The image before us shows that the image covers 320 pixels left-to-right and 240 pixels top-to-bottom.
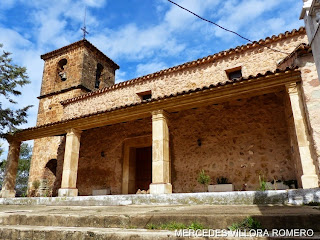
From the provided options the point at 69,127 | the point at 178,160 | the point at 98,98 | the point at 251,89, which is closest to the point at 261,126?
the point at 251,89

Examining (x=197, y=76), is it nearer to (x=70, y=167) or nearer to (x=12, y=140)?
(x=70, y=167)

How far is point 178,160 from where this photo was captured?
29.2 feet

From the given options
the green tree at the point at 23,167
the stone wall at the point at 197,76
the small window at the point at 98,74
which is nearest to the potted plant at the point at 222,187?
the stone wall at the point at 197,76

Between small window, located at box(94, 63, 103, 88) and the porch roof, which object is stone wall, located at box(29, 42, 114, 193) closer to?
small window, located at box(94, 63, 103, 88)

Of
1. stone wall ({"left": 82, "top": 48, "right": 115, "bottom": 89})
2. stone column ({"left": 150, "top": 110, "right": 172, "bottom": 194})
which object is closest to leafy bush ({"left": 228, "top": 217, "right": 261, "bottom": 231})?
stone column ({"left": 150, "top": 110, "right": 172, "bottom": 194})

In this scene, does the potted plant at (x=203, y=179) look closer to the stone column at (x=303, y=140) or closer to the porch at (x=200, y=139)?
the porch at (x=200, y=139)

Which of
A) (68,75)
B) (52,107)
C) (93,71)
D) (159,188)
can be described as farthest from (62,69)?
(159,188)

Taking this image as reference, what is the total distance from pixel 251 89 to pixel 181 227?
16.1ft

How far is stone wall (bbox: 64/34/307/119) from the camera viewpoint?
8758 mm

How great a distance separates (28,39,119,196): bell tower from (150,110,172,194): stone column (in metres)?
9.07

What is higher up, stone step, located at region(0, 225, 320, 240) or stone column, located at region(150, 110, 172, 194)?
stone column, located at region(150, 110, 172, 194)

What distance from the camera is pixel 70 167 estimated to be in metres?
8.42

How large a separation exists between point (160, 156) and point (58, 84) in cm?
1239

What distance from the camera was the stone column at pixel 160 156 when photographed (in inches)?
256
